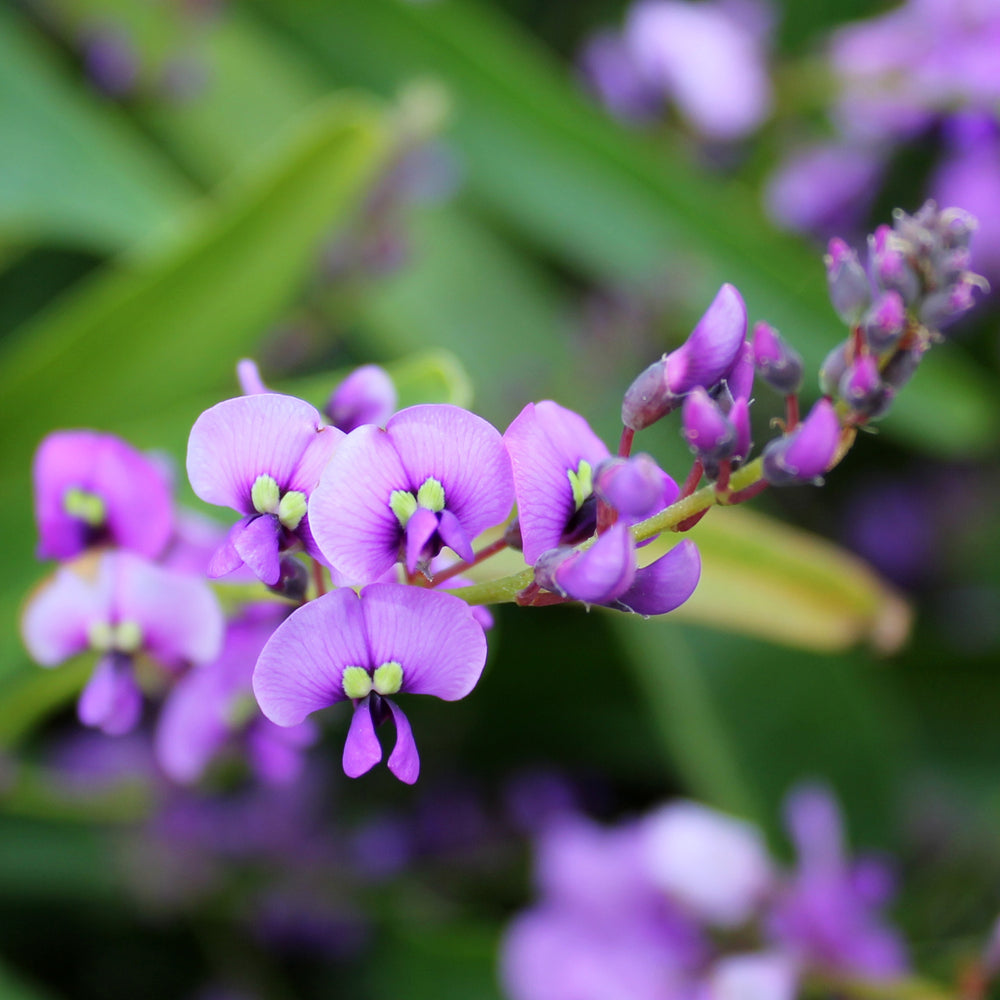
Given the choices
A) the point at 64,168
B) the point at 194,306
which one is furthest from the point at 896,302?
the point at 64,168

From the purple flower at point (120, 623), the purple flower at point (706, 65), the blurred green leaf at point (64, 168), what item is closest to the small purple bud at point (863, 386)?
the purple flower at point (120, 623)

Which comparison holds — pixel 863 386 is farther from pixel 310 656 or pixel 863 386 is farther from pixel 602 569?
pixel 310 656

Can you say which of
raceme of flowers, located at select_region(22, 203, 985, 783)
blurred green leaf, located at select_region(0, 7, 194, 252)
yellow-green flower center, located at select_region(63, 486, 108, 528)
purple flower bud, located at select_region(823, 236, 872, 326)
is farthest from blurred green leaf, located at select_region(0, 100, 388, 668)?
purple flower bud, located at select_region(823, 236, 872, 326)

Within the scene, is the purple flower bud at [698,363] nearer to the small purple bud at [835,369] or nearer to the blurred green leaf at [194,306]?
the small purple bud at [835,369]

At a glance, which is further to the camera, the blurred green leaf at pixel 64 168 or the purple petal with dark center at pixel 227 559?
the blurred green leaf at pixel 64 168

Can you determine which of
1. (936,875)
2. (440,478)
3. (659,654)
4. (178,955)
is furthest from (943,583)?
(440,478)

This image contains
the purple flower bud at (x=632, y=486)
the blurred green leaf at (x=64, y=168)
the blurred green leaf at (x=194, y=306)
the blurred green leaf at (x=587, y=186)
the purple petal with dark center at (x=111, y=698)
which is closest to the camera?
the purple flower bud at (x=632, y=486)

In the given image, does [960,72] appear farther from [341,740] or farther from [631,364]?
[341,740]
